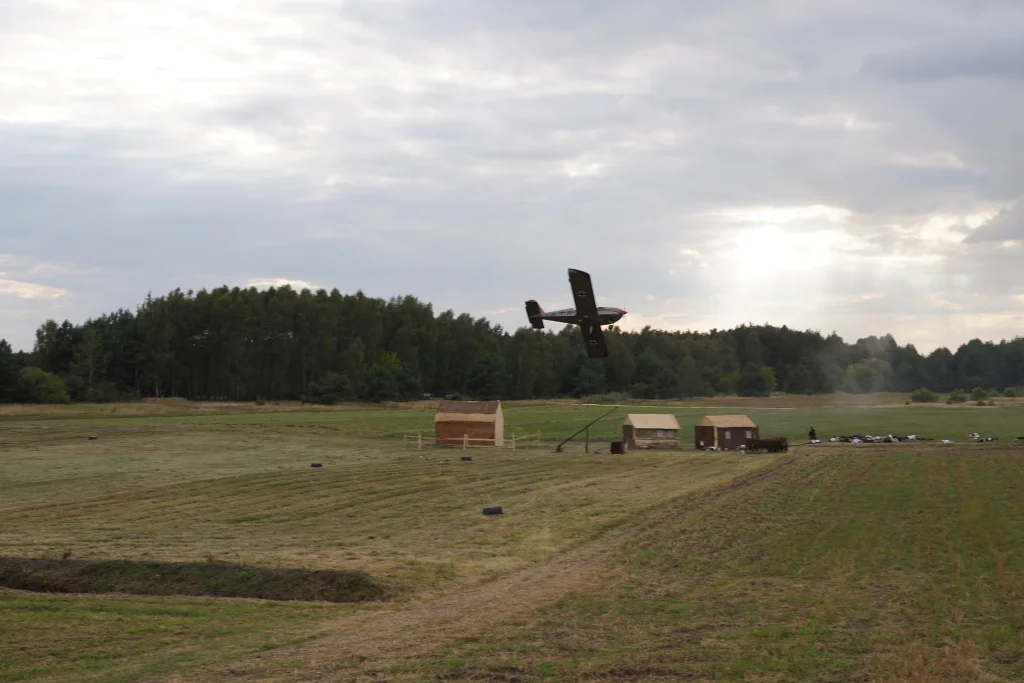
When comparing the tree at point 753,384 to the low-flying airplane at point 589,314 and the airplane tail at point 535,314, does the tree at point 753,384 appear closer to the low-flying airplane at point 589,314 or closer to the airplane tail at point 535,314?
the airplane tail at point 535,314

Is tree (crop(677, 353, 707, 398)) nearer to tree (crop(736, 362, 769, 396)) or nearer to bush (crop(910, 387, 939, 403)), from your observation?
tree (crop(736, 362, 769, 396))

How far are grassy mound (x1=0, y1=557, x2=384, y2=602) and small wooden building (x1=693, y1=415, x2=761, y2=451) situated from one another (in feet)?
186

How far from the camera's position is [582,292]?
28.8 m

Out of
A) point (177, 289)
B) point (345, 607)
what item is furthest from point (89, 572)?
point (177, 289)

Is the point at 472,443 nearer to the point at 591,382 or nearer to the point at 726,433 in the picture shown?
the point at 726,433

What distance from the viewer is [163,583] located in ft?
71.0

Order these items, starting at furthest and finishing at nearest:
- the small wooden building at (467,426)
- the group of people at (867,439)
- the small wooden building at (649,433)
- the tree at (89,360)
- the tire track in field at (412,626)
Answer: the tree at (89,360), the group of people at (867,439), the small wooden building at (649,433), the small wooden building at (467,426), the tire track in field at (412,626)

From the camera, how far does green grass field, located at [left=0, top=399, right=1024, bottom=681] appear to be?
1479 cm

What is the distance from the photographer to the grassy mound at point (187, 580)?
2078 cm

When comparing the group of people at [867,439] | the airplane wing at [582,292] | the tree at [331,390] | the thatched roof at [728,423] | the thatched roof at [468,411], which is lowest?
the group of people at [867,439]

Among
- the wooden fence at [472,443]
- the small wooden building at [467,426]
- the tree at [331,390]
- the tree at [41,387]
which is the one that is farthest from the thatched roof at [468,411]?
the tree at [41,387]

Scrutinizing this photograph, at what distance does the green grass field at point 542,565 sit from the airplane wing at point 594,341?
5.50 m

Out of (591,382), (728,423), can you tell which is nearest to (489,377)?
(591,382)

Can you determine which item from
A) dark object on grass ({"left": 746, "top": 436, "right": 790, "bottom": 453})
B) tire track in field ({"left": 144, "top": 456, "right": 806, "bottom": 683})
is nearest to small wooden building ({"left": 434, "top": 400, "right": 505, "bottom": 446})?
dark object on grass ({"left": 746, "top": 436, "right": 790, "bottom": 453})
